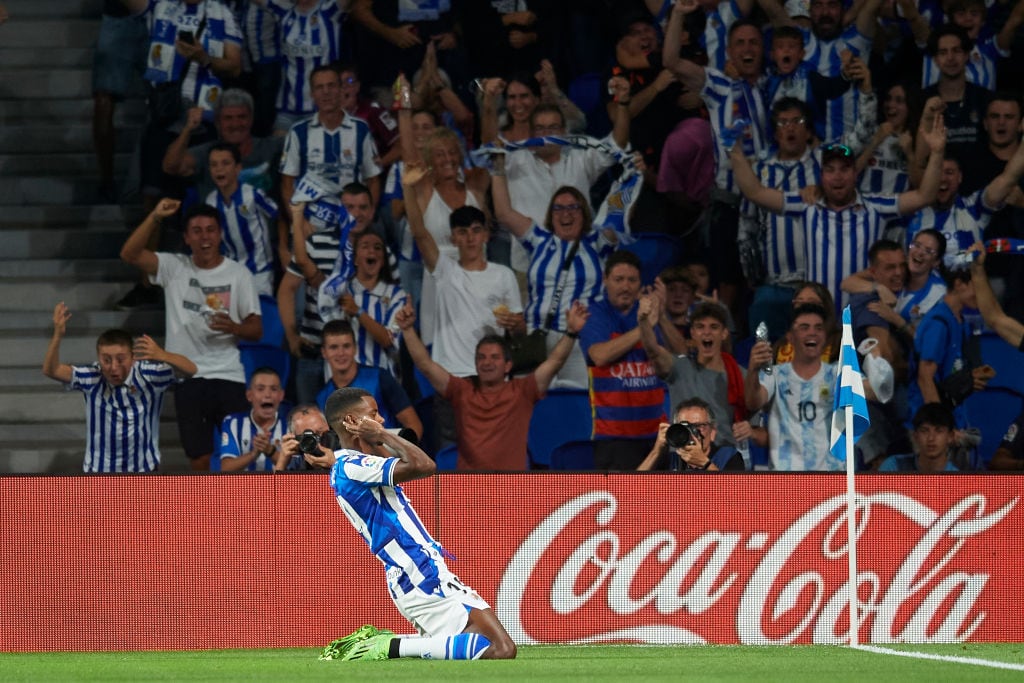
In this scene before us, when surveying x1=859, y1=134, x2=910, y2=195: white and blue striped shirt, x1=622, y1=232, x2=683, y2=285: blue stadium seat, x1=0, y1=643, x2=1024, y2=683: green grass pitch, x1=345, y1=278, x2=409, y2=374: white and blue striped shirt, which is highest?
x1=859, y1=134, x2=910, y2=195: white and blue striped shirt

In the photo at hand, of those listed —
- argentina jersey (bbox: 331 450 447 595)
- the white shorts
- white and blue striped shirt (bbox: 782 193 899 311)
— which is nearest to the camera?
argentina jersey (bbox: 331 450 447 595)

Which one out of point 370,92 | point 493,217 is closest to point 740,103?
point 493,217

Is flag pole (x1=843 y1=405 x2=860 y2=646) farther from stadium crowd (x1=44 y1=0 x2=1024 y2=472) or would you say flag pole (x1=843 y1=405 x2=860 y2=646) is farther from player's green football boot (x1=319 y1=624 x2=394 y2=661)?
player's green football boot (x1=319 y1=624 x2=394 y2=661)

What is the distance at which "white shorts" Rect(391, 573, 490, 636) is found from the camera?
9516mm

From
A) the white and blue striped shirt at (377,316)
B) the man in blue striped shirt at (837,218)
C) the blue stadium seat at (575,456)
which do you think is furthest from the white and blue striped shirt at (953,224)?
the white and blue striped shirt at (377,316)

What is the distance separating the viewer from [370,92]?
52.7 ft

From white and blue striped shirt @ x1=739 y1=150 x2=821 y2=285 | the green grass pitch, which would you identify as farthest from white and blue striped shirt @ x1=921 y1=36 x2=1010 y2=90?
the green grass pitch

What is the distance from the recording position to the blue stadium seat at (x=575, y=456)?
13.3 metres

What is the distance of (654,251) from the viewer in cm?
1484

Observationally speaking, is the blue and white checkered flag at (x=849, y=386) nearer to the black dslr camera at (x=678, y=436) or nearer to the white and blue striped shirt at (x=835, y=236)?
the black dslr camera at (x=678, y=436)

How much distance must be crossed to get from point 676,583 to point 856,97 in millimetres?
5610

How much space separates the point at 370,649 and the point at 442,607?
0.48 m

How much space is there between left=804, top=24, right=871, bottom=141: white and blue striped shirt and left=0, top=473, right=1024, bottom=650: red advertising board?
4589mm

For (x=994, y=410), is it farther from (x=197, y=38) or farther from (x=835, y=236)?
(x=197, y=38)
